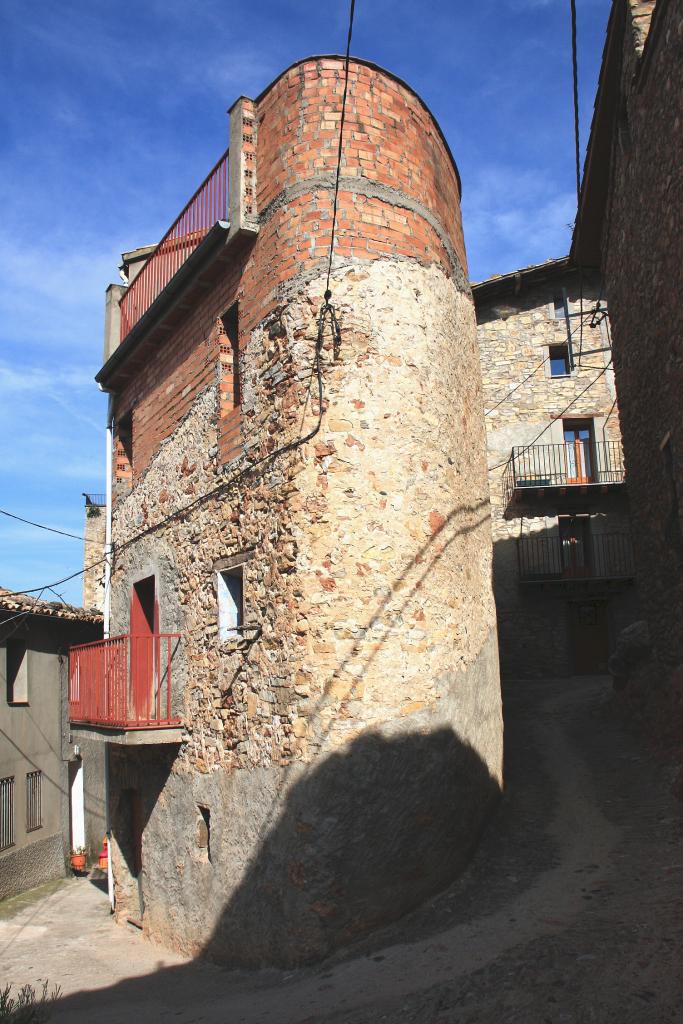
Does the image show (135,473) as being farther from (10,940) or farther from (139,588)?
(10,940)

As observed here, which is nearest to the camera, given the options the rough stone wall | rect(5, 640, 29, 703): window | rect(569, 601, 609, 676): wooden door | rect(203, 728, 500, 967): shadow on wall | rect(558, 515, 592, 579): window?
rect(203, 728, 500, 967): shadow on wall

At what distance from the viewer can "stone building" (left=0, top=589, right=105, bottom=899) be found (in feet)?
46.6

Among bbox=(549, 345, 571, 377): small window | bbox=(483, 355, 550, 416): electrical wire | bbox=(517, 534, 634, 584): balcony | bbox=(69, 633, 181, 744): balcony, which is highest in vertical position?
bbox=(549, 345, 571, 377): small window

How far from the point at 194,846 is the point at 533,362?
52.5ft

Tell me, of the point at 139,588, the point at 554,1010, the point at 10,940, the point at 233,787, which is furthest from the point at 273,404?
the point at 10,940

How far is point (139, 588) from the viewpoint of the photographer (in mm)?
11172

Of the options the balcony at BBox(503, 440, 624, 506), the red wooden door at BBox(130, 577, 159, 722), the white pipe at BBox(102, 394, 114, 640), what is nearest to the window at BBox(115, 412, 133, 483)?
the white pipe at BBox(102, 394, 114, 640)

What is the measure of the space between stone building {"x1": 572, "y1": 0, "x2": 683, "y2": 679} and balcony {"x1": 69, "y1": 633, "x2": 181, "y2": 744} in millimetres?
6262

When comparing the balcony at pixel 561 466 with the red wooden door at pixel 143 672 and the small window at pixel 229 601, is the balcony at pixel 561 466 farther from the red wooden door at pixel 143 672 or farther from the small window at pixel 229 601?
the small window at pixel 229 601

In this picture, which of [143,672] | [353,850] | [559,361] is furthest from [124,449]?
[559,361]

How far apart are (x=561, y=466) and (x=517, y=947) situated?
1569 centimetres

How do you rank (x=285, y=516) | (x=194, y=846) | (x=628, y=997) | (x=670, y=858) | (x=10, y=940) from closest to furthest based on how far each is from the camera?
(x=628, y=997)
(x=670, y=858)
(x=285, y=516)
(x=194, y=846)
(x=10, y=940)

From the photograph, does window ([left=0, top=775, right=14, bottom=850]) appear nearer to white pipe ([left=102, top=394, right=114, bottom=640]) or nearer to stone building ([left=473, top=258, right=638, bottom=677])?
white pipe ([left=102, top=394, right=114, bottom=640])

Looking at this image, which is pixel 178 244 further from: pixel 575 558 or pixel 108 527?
pixel 575 558
